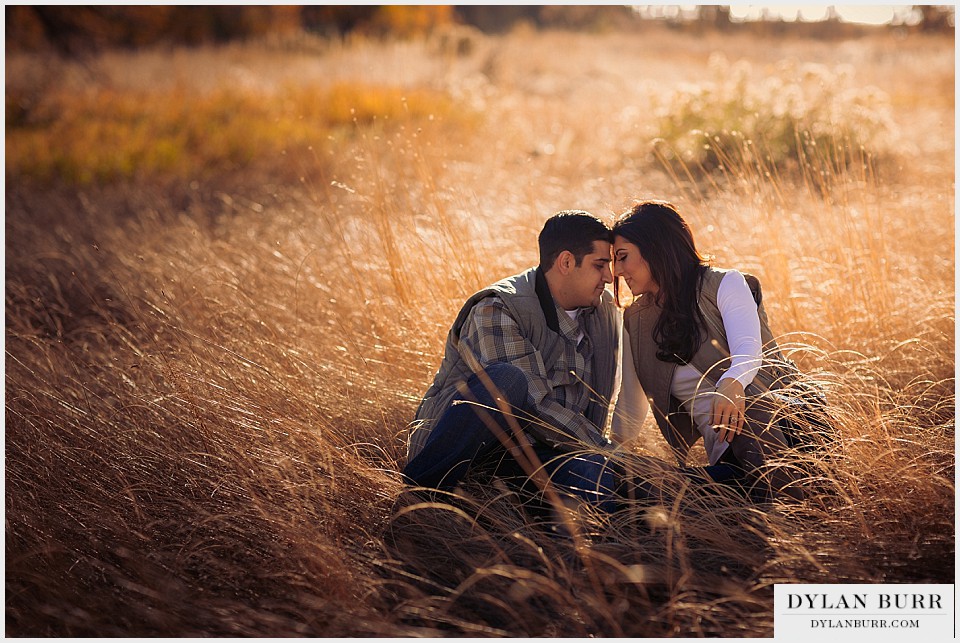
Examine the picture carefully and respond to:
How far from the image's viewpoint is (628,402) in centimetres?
298

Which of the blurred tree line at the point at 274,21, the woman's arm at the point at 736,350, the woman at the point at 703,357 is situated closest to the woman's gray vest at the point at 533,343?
the woman at the point at 703,357

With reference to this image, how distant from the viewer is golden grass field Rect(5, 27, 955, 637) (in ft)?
7.39

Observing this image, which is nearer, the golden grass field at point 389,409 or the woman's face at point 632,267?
the golden grass field at point 389,409

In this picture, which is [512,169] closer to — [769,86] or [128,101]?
[769,86]

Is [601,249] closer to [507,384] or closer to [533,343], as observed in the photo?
[533,343]

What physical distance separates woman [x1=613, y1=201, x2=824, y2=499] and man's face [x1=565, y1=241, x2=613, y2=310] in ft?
0.15

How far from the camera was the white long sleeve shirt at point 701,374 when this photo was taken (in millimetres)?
2621

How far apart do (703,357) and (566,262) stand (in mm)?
559

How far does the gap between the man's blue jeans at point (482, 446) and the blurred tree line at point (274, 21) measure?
13427 millimetres

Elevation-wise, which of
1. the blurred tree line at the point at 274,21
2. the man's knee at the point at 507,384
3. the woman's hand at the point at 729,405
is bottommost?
the woman's hand at the point at 729,405

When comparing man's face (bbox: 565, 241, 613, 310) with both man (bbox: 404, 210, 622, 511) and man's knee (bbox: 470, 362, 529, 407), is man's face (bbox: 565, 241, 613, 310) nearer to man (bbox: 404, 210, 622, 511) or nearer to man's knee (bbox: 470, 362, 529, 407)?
man (bbox: 404, 210, 622, 511)

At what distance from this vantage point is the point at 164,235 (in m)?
5.75

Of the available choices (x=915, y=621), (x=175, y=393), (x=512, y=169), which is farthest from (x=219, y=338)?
(x=512, y=169)

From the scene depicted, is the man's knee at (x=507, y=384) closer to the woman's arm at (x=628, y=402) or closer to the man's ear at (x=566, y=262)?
the man's ear at (x=566, y=262)
